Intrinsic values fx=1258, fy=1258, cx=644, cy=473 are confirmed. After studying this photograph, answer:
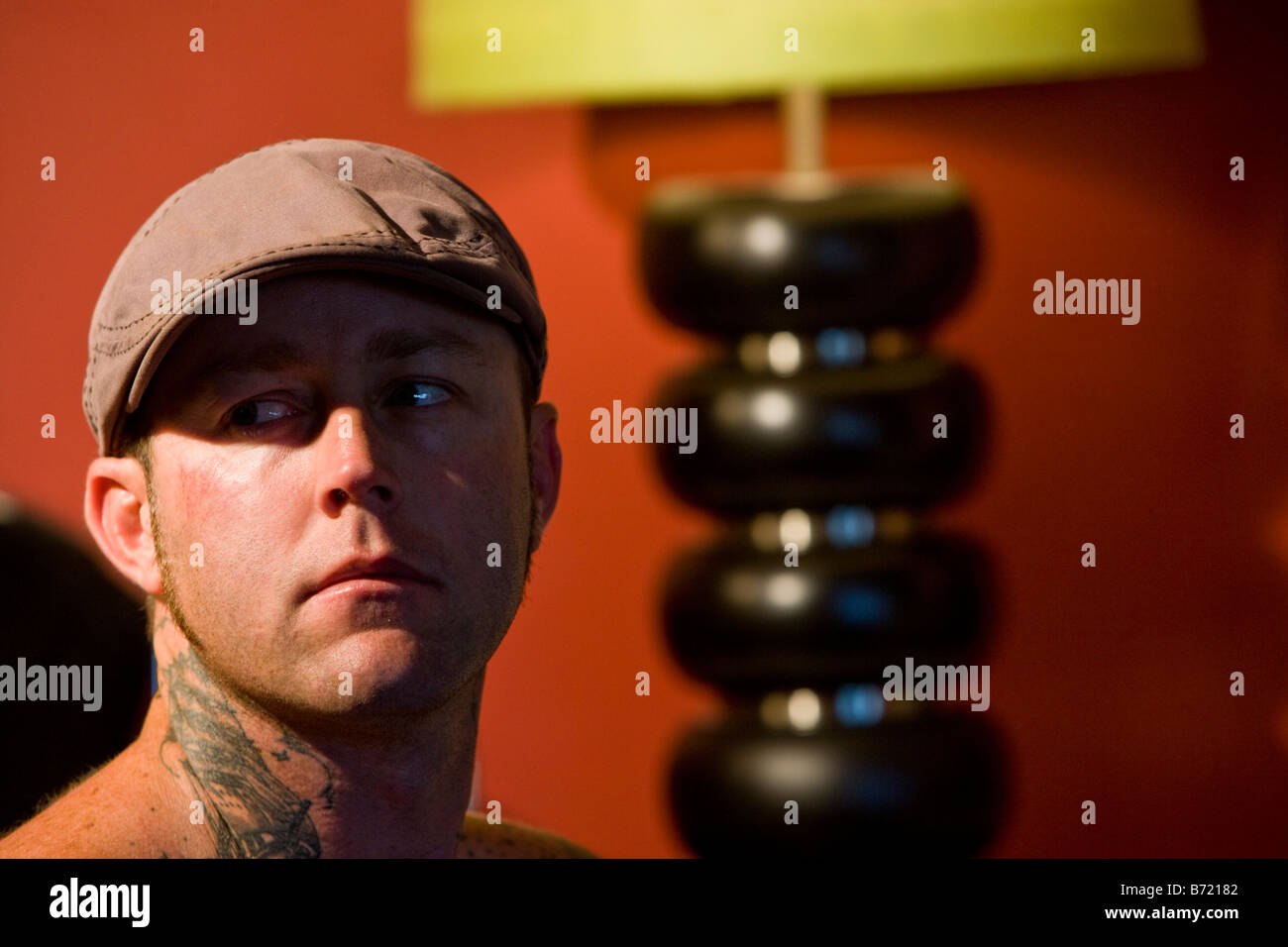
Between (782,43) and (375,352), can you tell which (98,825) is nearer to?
(375,352)

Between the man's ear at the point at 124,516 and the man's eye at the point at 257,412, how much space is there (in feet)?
0.31

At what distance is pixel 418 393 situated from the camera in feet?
2.81

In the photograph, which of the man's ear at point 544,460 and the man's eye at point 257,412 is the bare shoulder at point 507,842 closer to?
the man's ear at point 544,460

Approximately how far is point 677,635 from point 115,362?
0.69m

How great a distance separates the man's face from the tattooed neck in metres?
0.03

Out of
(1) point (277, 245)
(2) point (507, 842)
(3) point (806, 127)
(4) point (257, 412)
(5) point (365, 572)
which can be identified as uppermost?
(3) point (806, 127)

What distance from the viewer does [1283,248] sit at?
5.58 feet

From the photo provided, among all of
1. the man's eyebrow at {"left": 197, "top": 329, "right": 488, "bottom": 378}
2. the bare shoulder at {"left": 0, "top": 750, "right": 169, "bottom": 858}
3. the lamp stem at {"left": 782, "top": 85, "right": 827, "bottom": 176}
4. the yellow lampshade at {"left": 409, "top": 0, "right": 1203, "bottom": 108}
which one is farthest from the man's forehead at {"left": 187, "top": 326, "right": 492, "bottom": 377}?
the lamp stem at {"left": 782, "top": 85, "right": 827, "bottom": 176}

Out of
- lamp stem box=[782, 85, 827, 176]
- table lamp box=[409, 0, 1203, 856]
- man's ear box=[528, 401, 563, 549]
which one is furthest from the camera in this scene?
lamp stem box=[782, 85, 827, 176]

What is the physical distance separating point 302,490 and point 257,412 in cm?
6

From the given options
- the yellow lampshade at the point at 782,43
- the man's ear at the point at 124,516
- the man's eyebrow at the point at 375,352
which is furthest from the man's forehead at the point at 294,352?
the yellow lampshade at the point at 782,43

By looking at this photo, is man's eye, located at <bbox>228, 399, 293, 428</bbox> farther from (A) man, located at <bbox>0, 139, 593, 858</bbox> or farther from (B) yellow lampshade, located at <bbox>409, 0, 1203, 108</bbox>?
(B) yellow lampshade, located at <bbox>409, 0, 1203, 108</bbox>

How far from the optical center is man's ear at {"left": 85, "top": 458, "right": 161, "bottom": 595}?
0.87 meters

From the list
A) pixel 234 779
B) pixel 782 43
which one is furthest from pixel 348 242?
pixel 782 43
